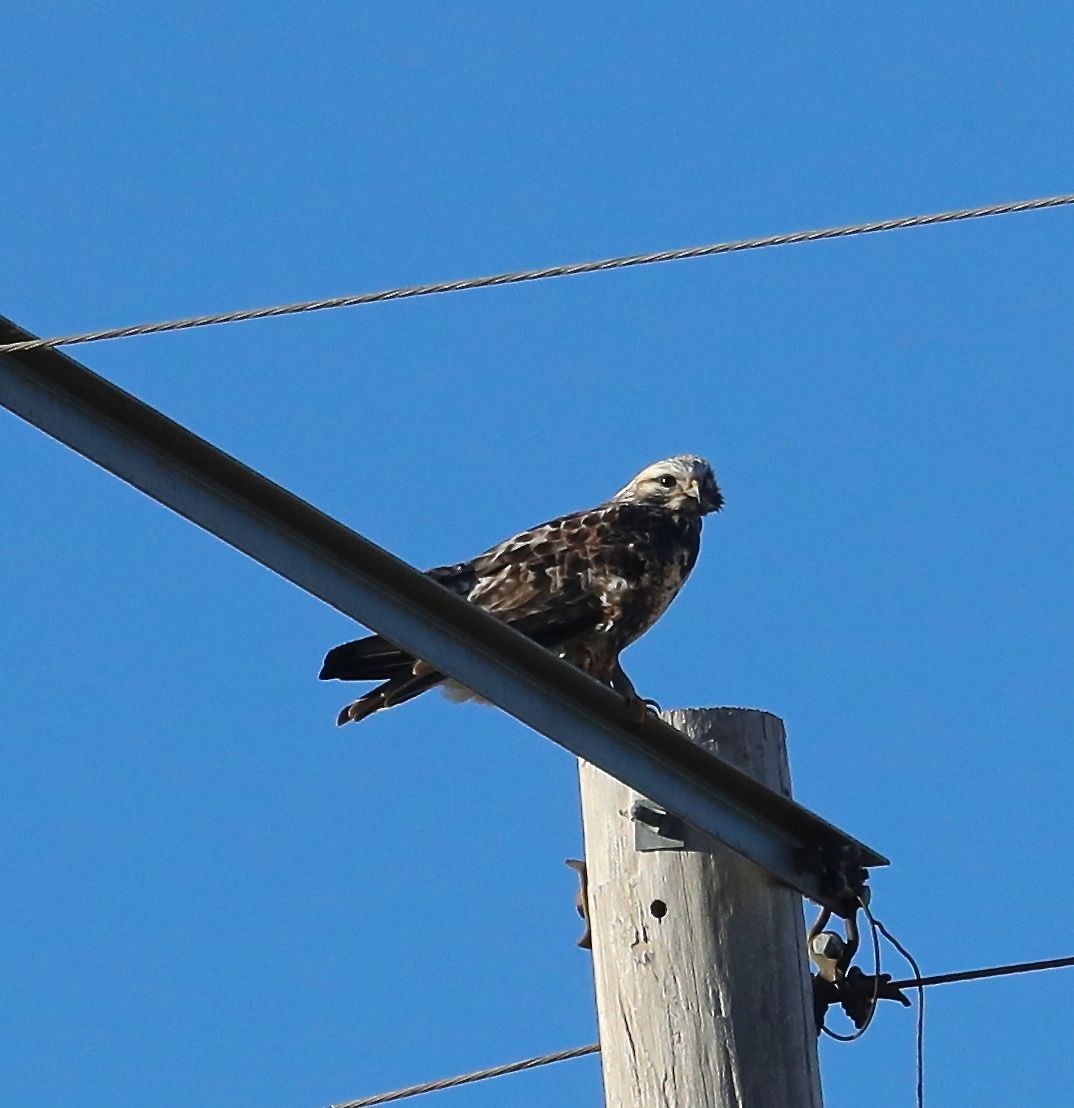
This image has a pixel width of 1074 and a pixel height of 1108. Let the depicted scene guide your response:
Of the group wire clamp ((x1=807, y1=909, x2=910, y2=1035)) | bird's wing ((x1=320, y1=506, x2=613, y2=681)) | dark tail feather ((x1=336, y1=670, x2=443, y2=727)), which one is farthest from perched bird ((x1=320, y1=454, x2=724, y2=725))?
wire clamp ((x1=807, y1=909, x2=910, y2=1035))

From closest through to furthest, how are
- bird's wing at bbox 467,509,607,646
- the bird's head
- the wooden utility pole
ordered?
the wooden utility pole → bird's wing at bbox 467,509,607,646 → the bird's head

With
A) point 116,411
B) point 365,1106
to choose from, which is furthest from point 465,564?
point 116,411

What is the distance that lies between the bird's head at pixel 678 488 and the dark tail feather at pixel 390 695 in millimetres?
1634

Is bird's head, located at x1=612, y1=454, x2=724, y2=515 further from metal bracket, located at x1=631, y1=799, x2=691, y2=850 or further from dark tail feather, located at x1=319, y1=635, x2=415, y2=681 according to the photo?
metal bracket, located at x1=631, y1=799, x2=691, y2=850

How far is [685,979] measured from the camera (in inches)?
160

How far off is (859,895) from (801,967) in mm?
315

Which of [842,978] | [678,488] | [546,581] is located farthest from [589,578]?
[842,978]

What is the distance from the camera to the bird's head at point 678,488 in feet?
25.3

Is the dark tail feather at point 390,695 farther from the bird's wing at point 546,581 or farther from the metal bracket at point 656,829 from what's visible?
the metal bracket at point 656,829

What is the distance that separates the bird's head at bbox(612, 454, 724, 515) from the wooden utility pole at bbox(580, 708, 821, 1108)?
337cm

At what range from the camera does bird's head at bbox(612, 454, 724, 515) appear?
25.3 feet

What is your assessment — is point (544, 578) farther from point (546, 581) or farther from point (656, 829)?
point (656, 829)

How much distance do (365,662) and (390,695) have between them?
4.2 inches

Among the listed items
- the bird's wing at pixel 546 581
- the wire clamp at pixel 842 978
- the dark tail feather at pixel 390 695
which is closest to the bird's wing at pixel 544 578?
the bird's wing at pixel 546 581
